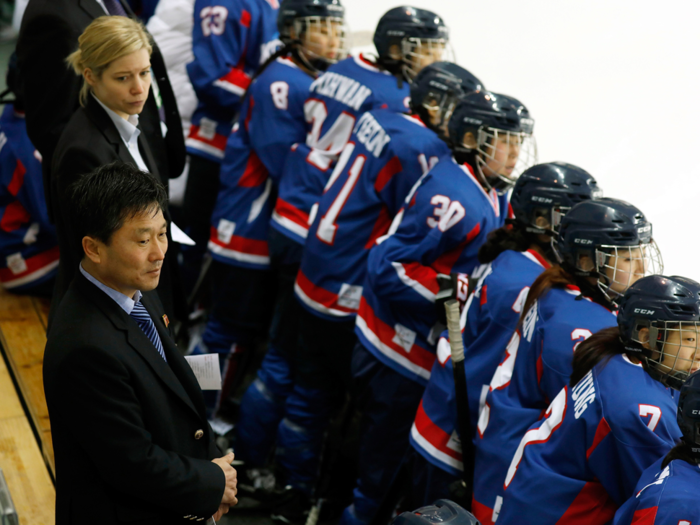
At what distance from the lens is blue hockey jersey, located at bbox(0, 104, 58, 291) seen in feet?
10.2

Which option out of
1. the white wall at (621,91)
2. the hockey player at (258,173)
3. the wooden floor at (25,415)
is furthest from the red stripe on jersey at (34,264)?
the white wall at (621,91)

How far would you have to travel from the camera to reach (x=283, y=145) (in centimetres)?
316

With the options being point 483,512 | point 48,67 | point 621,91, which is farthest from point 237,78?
point 483,512

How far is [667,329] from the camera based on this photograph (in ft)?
5.21

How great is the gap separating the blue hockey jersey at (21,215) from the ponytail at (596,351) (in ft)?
7.35

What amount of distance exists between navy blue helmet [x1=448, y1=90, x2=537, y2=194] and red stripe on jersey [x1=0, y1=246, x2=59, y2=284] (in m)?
1.79

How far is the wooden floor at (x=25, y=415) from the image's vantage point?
221cm

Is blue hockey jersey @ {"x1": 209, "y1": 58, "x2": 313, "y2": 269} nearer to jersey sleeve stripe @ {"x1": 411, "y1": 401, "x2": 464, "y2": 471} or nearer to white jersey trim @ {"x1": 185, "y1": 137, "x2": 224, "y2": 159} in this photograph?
white jersey trim @ {"x1": 185, "y1": 137, "x2": 224, "y2": 159}

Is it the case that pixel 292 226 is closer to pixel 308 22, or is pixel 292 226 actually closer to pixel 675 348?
pixel 308 22

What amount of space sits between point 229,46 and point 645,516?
8.96 feet

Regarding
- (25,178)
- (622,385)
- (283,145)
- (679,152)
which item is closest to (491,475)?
(622,385)

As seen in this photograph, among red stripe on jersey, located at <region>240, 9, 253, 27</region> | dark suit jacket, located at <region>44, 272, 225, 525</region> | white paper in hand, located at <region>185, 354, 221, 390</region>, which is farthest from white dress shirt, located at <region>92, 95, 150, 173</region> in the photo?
red stripe on jersey, located at <region>240, 9, 253, 27</region>

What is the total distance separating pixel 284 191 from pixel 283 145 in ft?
0.67

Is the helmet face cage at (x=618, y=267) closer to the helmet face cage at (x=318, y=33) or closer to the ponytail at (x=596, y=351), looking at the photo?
the ponytail at (x=596, y=351)
